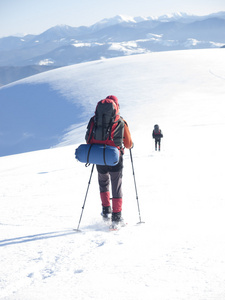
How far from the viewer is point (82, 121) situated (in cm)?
3638

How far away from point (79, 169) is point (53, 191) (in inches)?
118

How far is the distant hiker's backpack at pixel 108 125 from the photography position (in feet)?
13.3

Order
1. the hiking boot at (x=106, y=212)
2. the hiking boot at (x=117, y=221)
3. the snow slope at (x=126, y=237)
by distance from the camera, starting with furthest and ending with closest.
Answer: the hiking boot at (x=106, y=212) → the hiking boot at (x=117, y=221) → the snow slope at (x=126, y=237)

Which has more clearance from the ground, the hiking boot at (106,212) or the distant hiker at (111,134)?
the distant hiker at (111,134)

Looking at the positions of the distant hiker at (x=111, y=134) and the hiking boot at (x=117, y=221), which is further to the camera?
the hiking boot at (x=117, y=221)

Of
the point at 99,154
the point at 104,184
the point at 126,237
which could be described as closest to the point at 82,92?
the point at 104,184

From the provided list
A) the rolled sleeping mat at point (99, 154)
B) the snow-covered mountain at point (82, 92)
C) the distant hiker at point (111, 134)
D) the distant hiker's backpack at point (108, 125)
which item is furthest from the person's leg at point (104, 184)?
the snow-covered mountain at point (82, 92)

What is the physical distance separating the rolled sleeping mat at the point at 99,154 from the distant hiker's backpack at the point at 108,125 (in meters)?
0.13

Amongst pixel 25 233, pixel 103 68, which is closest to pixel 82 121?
pixel 103 68

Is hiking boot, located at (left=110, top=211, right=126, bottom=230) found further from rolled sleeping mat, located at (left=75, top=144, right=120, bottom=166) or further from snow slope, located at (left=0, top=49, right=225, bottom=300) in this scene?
rolled sleeping mat, located at (left=75, top=144, right=120, bottom=166)

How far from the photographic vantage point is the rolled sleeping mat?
13.0 ft

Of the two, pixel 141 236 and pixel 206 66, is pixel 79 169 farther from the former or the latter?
pixel 206 66

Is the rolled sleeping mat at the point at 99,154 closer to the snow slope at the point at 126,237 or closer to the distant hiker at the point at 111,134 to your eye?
the distant hiker at the point at 111,134

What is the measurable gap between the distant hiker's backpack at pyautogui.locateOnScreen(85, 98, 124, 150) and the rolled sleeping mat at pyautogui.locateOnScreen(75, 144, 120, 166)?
13cm
